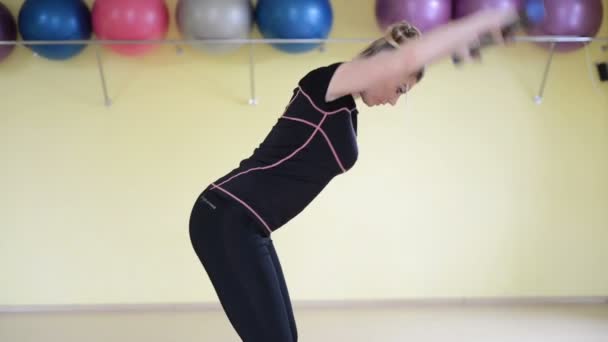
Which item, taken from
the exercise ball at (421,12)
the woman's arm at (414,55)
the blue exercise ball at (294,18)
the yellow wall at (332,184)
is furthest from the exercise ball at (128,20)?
the woman's arm at (414,55)

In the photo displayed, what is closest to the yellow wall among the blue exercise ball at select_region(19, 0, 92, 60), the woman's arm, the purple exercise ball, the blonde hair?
the blue exercise ball at select_region(19, 0, 92, 60)

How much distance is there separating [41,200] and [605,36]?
9.54 feet

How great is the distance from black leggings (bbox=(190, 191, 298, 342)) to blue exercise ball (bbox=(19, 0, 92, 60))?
5.25ft

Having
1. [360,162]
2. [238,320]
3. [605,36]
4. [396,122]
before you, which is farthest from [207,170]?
[605,36]

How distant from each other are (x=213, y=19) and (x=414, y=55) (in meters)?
1.51

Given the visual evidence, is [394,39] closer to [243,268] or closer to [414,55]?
[414,55]

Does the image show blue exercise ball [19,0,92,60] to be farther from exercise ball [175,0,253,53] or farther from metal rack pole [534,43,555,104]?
metal rack pole [534,43,555,104]

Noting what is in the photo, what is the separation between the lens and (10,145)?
3096mm

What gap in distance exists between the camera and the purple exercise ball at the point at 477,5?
2656 mm

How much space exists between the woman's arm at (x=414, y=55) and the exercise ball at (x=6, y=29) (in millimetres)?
1979

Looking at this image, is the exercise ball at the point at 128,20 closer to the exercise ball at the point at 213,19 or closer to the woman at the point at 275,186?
the exercise ball at the point at 213,19

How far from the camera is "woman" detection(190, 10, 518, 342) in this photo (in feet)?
4.79

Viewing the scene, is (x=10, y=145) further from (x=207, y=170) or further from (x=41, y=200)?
(x=207, y=170)

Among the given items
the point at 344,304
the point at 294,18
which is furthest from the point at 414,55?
the point at 344,304
